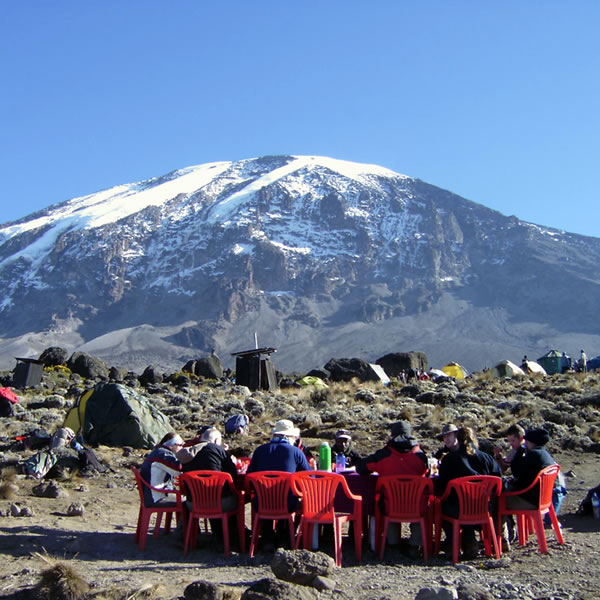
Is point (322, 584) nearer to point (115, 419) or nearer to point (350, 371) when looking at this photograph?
point (115, 419)

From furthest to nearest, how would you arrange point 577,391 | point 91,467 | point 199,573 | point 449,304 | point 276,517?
point 449,304, point 577,391, point 91,467, point 276,517, point 199,573

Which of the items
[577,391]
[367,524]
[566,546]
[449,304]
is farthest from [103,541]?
[449,304]

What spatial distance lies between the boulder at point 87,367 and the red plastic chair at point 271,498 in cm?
3293

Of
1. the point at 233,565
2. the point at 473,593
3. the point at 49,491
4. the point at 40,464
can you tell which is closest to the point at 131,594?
the point at 233,565

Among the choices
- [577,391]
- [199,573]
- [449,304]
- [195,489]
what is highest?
[449,304]

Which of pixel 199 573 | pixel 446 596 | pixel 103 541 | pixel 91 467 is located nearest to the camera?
pixel 446 596

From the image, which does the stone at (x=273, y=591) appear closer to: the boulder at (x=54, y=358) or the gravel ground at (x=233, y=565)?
the gravel ground at (x=233, y=565)

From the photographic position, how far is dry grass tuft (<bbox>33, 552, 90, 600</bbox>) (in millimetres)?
5230

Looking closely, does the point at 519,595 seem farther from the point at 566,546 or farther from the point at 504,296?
the point at 504,296

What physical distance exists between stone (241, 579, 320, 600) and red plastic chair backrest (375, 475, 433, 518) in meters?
1.93

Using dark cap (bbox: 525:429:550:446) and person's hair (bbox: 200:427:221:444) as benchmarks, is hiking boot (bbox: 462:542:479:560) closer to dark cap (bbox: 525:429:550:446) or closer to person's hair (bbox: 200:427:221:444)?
dark cap (bbox: 525:429:550:446)

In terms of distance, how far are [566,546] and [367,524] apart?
1.89 m

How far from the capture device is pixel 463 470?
713 centimetres

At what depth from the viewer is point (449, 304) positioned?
17638 centimetres
